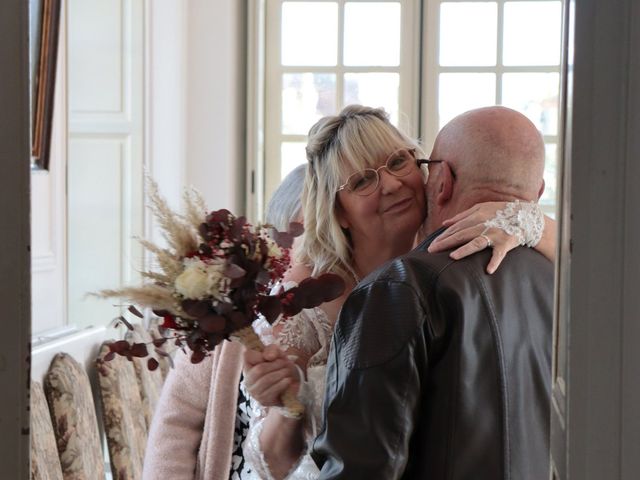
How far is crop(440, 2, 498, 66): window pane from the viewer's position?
5.20 metres

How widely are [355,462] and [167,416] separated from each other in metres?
1.02

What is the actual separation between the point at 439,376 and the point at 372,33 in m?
3.98

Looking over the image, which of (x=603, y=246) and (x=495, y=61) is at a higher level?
(x=495, y=61)

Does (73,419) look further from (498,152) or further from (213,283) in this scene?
(498,152)

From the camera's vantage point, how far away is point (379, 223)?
85.2 inches

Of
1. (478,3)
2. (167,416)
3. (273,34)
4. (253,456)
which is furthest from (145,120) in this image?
(253,456)

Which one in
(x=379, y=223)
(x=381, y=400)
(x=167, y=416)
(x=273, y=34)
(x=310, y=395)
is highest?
(x=273, y=34)

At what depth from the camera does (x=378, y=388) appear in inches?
58.8

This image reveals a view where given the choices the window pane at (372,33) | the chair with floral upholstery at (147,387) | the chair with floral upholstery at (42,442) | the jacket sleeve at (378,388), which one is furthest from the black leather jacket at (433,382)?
the window pane at (372,33)

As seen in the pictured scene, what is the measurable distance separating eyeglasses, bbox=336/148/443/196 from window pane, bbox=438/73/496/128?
124 inches

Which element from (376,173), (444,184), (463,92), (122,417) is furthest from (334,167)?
(463,92)

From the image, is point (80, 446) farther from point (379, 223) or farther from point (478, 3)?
point (478, 3)

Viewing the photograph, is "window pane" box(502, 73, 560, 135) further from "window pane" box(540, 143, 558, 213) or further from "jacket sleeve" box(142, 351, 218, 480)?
"jacket sleeve" box(142, 351, 218, 480)

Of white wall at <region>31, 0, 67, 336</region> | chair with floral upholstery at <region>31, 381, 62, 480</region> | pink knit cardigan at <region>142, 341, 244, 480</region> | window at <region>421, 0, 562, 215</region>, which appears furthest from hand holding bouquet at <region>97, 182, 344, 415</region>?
window at <region>421, 0, 562, 215</region>
